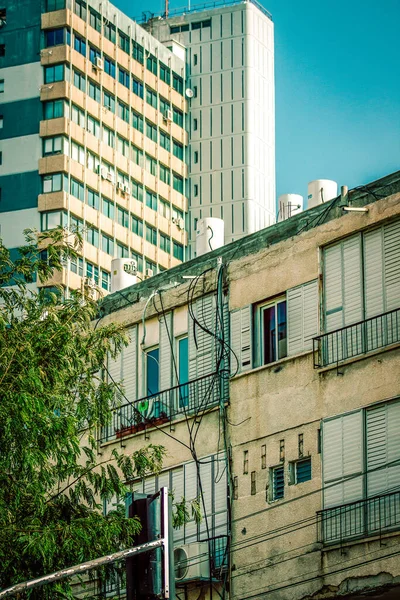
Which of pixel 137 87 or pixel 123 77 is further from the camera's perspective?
pixel 137 87

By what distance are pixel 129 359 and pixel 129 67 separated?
5880 centimetres

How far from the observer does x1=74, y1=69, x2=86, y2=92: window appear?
88.1 m

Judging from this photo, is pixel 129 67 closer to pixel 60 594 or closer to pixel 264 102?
pixel 264 102

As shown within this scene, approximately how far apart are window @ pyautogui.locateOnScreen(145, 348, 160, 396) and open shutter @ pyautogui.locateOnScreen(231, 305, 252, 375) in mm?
2919

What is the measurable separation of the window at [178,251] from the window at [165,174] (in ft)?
12.4

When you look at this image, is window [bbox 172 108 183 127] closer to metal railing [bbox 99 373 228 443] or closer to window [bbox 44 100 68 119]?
window [bbox 44 100 68 119]

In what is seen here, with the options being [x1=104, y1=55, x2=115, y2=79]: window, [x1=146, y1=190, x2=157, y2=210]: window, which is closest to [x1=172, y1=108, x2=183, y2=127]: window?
[x1=146, y1=190, x2=157, y2=210]: window

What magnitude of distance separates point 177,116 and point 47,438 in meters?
75.4

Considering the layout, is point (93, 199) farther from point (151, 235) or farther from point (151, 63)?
point (151, 63)

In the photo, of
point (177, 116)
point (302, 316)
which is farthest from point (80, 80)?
point (302, 316)

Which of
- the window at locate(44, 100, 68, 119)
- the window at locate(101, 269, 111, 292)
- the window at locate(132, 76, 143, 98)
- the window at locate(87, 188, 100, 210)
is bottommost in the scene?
the window at locate(101, 269, 111, 292)

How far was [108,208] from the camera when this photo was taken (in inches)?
3551

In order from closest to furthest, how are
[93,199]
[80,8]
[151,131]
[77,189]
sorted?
1. [77,189]
2. [93,199]
3. [80,8]
4. [151,131]

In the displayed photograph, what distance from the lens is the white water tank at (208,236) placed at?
126 feet
